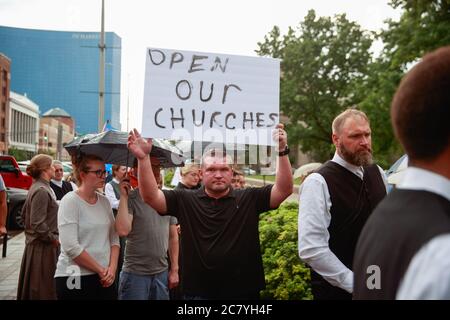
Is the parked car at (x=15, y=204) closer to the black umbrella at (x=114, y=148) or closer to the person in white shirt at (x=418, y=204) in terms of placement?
the black umbrella at (x=114, y=148)

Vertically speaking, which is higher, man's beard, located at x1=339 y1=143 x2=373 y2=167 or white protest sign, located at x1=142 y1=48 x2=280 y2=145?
white protest sign, located at x1=142 y1=48 x2=280 y2=145

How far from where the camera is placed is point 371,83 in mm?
27609

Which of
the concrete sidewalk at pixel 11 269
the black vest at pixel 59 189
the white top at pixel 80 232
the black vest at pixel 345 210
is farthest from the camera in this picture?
the black vest at pixel 59 189

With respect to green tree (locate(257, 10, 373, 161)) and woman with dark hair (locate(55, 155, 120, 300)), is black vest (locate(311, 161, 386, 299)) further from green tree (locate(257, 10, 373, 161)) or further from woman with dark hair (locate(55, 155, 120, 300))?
green tree (locate(257, 10, 373, 161))

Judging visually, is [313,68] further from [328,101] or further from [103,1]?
[103,1]

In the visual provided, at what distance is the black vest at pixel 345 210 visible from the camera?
3.13 meters

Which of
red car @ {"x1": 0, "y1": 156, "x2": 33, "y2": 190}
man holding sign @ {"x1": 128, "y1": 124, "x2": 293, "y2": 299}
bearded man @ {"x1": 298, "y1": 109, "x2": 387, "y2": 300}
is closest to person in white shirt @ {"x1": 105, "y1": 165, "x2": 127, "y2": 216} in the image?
man holding sign @ {"x1": 128, "y1": 124, "x2": 293, "y2": 299}

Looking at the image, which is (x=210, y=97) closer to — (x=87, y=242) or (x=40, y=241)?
(x=87, y=242)

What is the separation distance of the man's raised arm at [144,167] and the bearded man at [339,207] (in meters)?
1.02

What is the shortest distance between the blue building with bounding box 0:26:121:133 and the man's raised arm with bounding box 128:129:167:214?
10065 cm

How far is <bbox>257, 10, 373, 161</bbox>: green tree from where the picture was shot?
132ft

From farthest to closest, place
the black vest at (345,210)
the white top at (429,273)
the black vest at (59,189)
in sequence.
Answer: the black vest at (59,189) → the black vest at (345,210) → the white top at (429,273)

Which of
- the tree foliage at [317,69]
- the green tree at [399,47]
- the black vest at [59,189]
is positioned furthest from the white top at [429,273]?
the tree foliage at [317,69]

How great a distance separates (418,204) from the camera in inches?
52.6
